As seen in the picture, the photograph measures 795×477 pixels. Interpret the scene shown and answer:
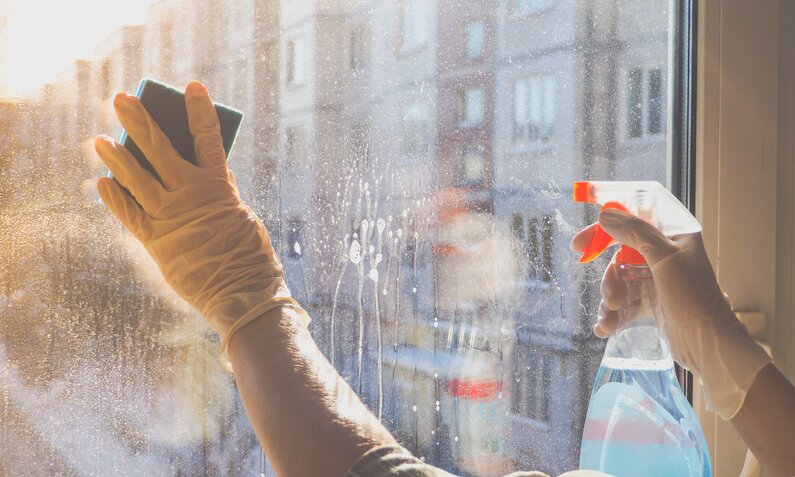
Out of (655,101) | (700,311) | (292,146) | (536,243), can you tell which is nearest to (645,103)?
(655,101)

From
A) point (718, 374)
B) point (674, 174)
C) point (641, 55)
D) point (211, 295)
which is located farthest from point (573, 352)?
point (211, 295)

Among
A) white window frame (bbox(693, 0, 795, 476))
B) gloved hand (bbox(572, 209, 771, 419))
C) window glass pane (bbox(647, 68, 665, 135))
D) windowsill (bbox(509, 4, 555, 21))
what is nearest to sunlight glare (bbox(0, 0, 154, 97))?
windowsill (bbox(509, 4, 555, 21))

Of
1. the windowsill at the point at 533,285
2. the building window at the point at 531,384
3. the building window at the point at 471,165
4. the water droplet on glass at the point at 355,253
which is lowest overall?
the building window at the point at 531,384

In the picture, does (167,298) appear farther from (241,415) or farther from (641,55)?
(641,55)

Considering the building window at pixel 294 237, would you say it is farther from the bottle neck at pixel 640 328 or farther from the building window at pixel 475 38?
the bottle neck at pixel 640 328

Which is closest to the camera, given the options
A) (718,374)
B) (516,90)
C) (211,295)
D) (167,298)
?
(211,295)

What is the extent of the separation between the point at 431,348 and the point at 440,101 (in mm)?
381

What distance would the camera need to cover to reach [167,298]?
817mm

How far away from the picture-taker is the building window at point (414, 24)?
3.21ft

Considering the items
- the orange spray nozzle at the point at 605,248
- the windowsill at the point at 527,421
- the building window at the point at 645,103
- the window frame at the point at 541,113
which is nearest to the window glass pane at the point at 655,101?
the building window at the point at 645,103

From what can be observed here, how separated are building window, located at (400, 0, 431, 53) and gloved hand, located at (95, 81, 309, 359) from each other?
1.26 ft

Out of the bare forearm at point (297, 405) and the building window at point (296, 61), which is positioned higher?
the building window at point (296, 61)

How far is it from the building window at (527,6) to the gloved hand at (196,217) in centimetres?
58

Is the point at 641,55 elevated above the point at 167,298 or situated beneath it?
elevated above
